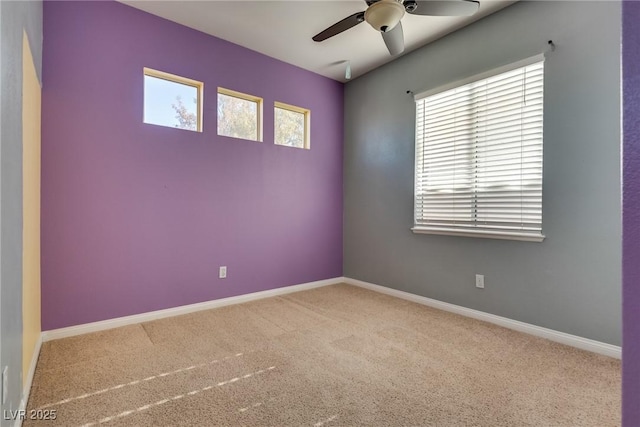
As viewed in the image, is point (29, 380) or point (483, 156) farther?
point (483, 156)

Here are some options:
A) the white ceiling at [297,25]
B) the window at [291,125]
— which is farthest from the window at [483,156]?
the window at [291,125]

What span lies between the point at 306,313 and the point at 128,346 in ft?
4.96

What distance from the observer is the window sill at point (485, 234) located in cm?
254

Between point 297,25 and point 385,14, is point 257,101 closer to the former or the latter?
point 297,25

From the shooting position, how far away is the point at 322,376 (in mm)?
1923

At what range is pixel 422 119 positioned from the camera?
342 centimetres

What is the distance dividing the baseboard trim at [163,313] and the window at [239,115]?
5.91 ft

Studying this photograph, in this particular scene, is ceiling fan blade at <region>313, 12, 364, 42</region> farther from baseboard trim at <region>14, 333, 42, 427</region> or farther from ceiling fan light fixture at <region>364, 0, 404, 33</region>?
baseboard trim at <region>14, 333, 42, 427</region>

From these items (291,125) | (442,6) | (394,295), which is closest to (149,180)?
(291,125)

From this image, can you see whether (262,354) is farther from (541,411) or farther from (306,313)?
(541,411)

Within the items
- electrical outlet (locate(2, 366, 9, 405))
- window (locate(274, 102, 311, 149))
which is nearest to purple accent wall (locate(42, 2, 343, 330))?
window (locate(274, 102, 311, 149))

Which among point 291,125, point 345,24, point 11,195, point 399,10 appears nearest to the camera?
point 11,195

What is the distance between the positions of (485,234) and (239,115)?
2.82m

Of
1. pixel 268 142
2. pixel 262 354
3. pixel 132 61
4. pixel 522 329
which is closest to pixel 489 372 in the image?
pixel 522 329
